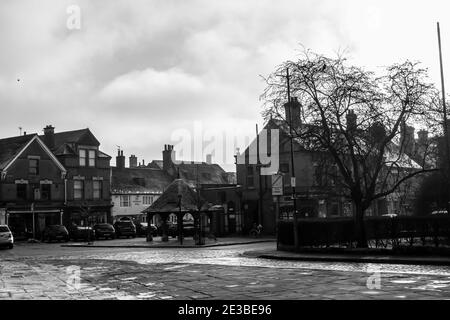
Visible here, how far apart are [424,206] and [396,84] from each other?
16.5 m

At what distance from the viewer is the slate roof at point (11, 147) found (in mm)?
56406

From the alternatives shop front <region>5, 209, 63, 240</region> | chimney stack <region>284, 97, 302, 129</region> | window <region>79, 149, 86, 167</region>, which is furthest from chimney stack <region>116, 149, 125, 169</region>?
chimney stack <region>284, 97, 302, 129</region>

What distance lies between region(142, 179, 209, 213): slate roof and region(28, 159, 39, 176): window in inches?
754

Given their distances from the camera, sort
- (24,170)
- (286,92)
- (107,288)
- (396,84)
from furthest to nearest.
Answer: (24,170) < (286,92) < (396,84) < (107,288)

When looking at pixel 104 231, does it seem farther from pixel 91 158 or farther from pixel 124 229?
pixel 91 158

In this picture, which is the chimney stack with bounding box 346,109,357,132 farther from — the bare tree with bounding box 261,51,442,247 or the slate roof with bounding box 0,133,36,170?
the slate roof with bounding box 0,133,36,170

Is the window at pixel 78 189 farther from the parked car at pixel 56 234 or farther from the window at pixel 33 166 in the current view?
the parked car at pixel 56 234

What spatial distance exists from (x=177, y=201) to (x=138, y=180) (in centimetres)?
3159

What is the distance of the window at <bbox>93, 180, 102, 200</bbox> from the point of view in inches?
2502

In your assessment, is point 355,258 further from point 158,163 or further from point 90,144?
point 158,163

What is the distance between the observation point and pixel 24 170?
57031mm

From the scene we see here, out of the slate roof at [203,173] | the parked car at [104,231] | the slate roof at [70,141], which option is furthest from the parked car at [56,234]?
the slate roof at [203,173]

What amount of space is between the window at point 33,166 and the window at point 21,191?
1.60m
